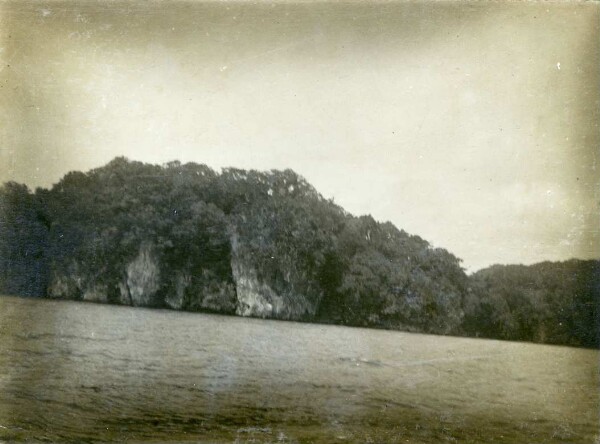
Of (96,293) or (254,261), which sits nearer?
(254,261)

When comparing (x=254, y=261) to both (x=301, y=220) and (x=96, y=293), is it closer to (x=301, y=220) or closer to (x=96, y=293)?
(x=301, y=220)

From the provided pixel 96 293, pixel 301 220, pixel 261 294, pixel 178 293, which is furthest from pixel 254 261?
pixel 96 293

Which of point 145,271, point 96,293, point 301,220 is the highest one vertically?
point 301,220

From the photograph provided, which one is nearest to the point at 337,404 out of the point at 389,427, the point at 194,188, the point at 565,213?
the point at 389,427

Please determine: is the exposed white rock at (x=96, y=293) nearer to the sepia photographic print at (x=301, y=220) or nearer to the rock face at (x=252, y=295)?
the sepia photographic print at (x=301, y=220)

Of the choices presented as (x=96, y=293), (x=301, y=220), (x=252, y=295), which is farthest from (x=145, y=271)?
(x=301, y=220)

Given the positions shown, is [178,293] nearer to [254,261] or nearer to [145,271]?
[145,271]

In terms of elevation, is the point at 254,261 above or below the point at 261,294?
above

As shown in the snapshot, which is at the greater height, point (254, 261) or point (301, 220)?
point (301, 220)

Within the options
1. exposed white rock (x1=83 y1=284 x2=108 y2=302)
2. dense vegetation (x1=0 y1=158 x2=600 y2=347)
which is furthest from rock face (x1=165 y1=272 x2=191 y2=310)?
exposed white rock (x1=83 y1=284 x2=108 y2=302)
